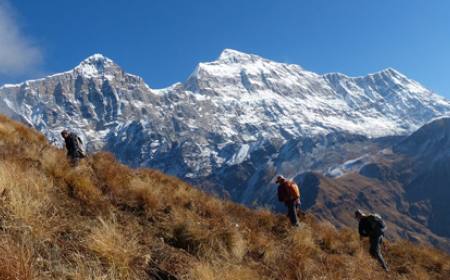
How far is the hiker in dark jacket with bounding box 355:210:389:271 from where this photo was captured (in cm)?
1627

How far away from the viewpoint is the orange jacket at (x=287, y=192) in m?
18.2

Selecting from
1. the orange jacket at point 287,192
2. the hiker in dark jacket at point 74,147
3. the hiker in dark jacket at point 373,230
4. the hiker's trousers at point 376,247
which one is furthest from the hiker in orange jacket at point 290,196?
the hiker in dark jacket at point 74,147

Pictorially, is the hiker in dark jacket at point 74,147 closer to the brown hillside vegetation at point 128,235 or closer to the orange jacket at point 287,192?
the brown hillside vegetation at point 128,235

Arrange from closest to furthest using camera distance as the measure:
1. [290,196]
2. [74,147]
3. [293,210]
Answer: [74,147], [293,210], [290,196]

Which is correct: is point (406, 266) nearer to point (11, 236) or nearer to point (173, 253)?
point (173, 253)

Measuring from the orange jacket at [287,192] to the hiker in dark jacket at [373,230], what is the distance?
2.44m

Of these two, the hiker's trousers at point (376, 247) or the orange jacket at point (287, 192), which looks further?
the orange jacket at point (287, 192)

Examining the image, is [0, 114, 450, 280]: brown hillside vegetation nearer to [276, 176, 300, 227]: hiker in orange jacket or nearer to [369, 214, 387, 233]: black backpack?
[276, 176, 300, 227]: hiker in orange jacket

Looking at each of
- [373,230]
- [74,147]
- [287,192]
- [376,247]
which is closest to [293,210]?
[287,192]

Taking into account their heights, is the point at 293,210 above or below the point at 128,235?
above

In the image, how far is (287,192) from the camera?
18422 mm

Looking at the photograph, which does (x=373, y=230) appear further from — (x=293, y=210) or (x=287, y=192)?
(x=287, y=192)

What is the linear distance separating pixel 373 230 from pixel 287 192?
3313mm

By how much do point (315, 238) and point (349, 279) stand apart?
7.05 m
